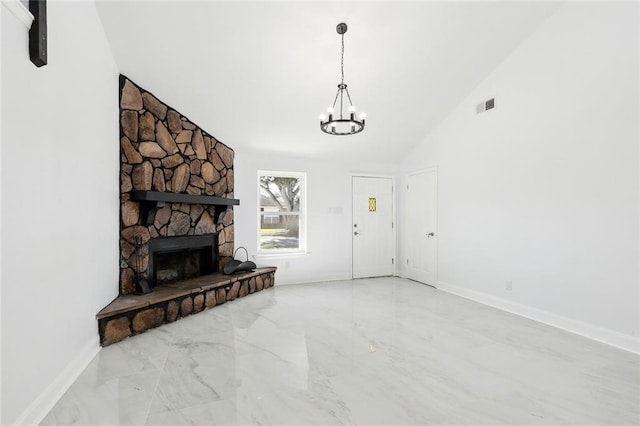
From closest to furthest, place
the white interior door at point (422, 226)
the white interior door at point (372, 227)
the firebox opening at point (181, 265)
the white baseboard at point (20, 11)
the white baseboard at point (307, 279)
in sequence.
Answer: the white baseboard at point (20, 11) < the firebox opening at point (181, 265) < the white interior door at point (422, 226) < the white baseboard at point (307, 279) < the white interior door at point (372, 227)

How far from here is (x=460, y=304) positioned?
13.7 feet

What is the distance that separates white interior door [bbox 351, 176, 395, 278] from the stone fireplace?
1931 mm

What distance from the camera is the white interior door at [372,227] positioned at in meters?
5.81

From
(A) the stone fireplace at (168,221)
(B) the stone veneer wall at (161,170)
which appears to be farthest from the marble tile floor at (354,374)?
(B) the stone veneer wall at (161,170)

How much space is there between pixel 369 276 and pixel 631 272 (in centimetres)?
363

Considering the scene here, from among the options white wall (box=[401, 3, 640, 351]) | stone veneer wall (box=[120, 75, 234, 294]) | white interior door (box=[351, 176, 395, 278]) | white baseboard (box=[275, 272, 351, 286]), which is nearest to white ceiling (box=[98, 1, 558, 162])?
stone veneer wall (box=[120, 75, 234, 294])

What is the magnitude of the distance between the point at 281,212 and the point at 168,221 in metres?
1.99

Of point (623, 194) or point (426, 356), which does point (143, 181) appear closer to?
point (426, 356)

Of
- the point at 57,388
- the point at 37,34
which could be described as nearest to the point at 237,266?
the point at 57,388

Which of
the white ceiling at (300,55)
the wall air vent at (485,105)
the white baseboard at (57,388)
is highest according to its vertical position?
the white ceiling at (300,55)

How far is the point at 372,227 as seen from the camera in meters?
5.92

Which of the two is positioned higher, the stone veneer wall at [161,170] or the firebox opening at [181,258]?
the stone veneer wall at [161,170]

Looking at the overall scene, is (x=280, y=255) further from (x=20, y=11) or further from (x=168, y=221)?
(x=20, y=11)

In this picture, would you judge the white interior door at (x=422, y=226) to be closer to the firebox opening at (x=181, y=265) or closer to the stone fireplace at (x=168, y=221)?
the stone fireplace at (x=168, y=221)
